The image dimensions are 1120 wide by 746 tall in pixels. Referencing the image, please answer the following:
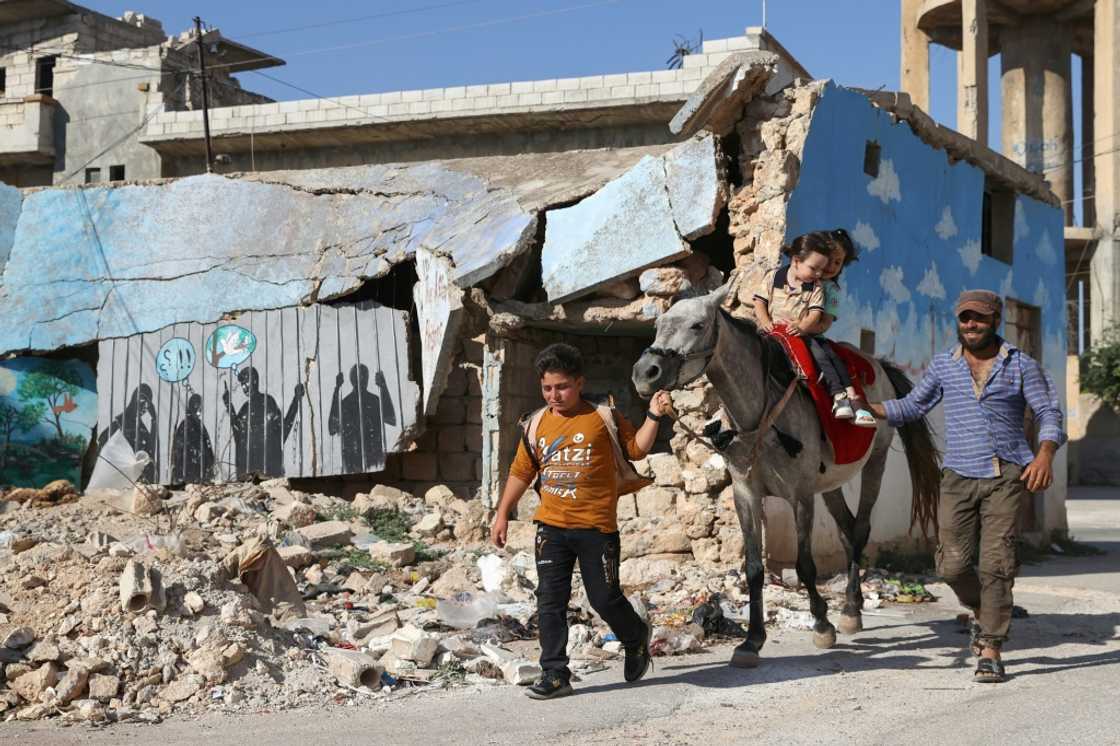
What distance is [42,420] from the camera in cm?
1279

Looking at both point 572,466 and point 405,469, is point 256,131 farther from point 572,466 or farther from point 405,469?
point 572,466

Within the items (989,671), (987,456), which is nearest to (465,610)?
(989,671)

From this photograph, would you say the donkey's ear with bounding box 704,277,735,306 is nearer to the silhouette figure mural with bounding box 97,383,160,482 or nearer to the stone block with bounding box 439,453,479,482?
the stone block with bounding box 439,453,479,482

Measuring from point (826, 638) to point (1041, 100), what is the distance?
27.6 meters

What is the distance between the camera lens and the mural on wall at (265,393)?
11.6 m

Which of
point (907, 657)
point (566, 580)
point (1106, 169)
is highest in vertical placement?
point (1106, 169)

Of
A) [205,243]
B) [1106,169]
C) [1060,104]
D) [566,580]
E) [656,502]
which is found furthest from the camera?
[1060,104]

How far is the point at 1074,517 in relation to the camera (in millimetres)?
19031

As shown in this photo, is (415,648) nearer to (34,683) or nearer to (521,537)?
(34,683)

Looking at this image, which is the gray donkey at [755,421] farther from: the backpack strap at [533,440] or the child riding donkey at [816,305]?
the backpack strap at [533,440]

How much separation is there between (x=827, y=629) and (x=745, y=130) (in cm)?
453

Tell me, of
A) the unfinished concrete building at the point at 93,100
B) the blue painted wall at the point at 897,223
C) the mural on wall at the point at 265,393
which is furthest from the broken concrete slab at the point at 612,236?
the unfinished concrete building at the point at 93,100

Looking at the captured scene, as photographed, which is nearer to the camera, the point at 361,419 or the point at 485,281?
the point at 485,281

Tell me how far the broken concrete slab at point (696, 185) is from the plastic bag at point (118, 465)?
620 cm
